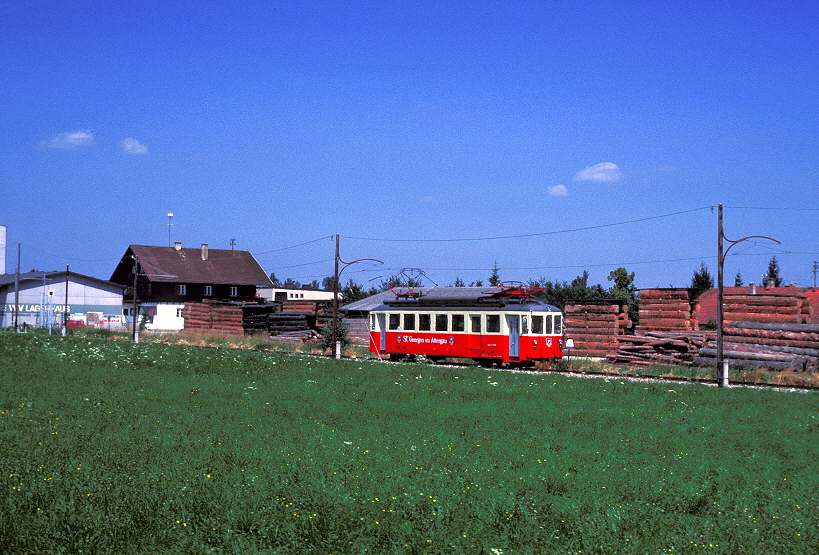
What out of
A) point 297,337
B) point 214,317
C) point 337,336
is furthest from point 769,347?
point 214,317

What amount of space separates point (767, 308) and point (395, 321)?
57.5 feet

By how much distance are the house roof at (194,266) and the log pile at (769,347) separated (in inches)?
2471

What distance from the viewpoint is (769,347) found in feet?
Result: 105

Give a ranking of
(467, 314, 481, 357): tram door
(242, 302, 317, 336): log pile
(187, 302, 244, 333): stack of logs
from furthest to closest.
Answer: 1. (187, 302, 244, 333): stack of logs
2. (242, 302, 317, 336): log pile
3. (467, 314, 481, 357): tram door

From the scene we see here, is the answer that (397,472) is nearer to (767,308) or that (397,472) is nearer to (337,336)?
(767,308)

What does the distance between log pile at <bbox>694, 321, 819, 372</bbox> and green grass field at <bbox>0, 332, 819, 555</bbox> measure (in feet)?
31.9

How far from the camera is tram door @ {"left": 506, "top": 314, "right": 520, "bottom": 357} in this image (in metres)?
31.9

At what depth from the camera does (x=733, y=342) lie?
33500 mm

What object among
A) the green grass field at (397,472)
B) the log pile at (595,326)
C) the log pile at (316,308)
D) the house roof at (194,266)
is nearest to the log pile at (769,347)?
the log pile at (595,326)

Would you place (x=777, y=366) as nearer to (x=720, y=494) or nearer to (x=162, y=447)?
(x=720, y=494)

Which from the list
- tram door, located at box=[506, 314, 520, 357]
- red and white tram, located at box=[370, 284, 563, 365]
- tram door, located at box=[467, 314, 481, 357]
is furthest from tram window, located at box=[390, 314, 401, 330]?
tram door, located at box=[506, 314, 520, 357]

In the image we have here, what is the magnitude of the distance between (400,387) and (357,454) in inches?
393

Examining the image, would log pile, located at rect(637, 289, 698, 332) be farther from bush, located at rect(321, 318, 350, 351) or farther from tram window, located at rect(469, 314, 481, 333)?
bush, located at rect(321, 318, 350, 351)

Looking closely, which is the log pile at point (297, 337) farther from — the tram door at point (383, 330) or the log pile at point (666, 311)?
the log pile at point (666, 311)
